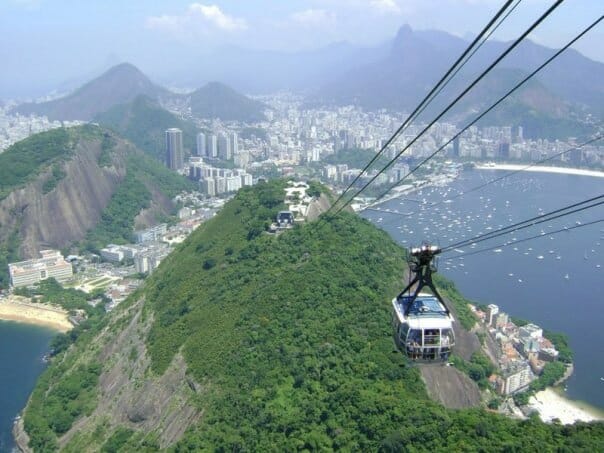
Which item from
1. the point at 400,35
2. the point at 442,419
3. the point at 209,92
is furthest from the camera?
the point at 400,35

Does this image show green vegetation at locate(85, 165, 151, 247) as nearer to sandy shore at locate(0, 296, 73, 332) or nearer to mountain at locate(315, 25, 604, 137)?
sandy shore at locate(0, 296, 73, 332)

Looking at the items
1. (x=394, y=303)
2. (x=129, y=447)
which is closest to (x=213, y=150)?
(x=129, y=447)

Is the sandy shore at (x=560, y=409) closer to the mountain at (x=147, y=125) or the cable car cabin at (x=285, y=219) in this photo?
the cable car cabin at (x=285, y=219)

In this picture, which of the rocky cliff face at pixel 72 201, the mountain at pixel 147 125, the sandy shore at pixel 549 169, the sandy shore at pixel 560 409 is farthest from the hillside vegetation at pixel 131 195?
the sandy shore at pixel 549 169

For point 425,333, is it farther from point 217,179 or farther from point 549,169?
point 549,169

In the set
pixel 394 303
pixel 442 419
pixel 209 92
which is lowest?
pixel 442 419

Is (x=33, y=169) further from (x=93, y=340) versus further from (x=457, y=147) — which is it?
(x=457, y=147)
